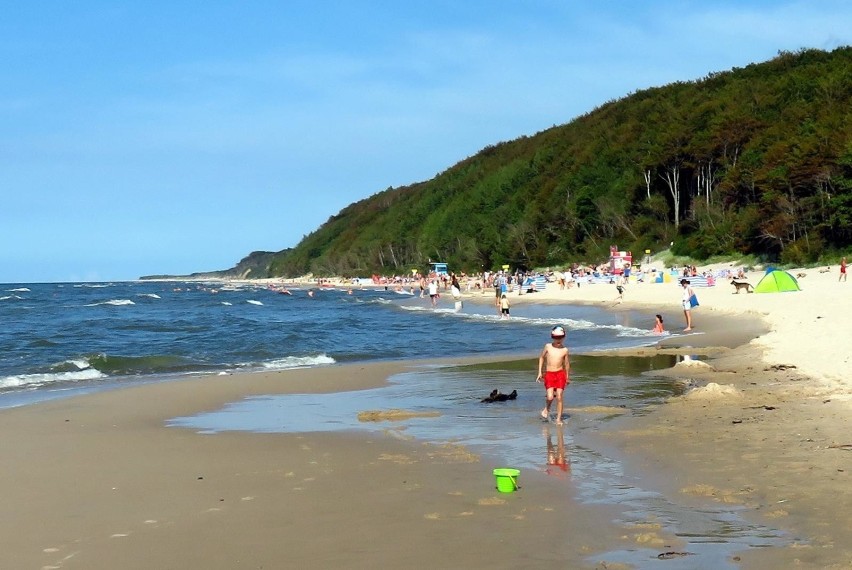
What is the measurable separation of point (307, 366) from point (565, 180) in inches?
3287

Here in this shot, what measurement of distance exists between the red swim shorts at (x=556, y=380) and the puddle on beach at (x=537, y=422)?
0.41 meters

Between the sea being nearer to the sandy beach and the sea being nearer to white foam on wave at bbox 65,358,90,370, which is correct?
white foam on wave at bbox 65,358,90,370

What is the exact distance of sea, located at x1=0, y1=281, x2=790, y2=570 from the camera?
20.4ft

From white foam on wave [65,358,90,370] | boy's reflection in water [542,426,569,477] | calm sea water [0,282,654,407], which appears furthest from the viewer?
white foam on wave [65,358,90,370]

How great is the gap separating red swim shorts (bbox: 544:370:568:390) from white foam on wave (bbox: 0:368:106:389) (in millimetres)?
10165

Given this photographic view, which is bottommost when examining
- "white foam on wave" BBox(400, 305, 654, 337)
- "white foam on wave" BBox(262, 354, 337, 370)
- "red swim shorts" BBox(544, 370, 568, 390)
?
"white foam on wave" BBox(262, 354, 337, 370)

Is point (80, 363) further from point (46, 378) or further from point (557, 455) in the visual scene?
point (557, 455)

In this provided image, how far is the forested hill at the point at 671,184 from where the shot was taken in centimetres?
5131

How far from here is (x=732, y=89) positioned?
306 ft

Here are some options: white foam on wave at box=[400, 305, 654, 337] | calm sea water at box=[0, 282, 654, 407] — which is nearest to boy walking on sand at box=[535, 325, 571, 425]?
calm sea water at box=[0, 282, 654, 407]

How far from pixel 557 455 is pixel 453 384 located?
637cm

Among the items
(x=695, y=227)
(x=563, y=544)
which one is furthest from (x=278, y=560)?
(x=695, y=227)

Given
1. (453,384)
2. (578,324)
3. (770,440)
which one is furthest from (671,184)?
(770,440)

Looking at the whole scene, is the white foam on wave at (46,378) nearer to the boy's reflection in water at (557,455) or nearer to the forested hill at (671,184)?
the boy's reflection in water at (557,455)
